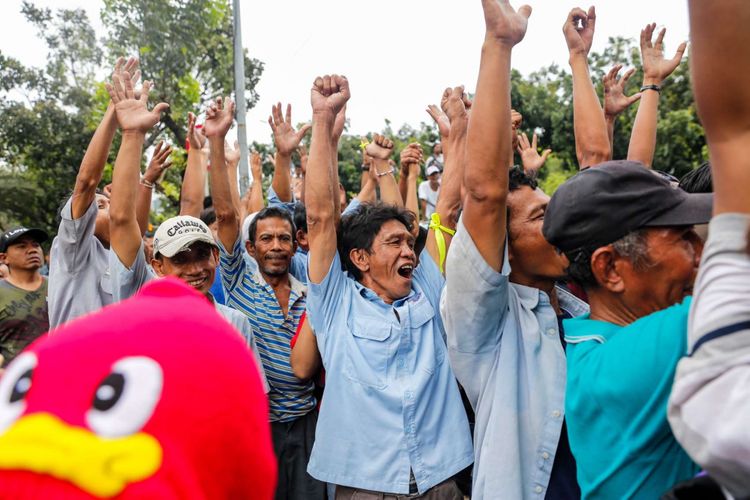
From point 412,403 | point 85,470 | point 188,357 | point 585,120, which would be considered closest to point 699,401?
point 188,357

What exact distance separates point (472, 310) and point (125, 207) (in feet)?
5.53

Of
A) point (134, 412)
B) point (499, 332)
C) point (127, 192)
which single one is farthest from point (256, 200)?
point (134, 412)

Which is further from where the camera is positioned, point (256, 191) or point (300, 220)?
point (256, 191)

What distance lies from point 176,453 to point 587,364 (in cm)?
95

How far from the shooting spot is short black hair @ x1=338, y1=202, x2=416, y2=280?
301 cm

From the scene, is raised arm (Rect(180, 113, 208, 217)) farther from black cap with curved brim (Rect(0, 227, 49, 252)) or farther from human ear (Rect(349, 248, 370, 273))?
human ear (Rect(349, 248, 370, 273))

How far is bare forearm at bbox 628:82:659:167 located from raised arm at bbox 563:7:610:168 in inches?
10.0

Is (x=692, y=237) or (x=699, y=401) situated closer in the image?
(x=699, y=401)

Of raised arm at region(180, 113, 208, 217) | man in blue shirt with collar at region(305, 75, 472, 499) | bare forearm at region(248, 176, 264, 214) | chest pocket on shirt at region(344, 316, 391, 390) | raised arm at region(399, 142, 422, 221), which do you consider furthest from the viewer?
bare forearm at region(248, 176, 264, 214)

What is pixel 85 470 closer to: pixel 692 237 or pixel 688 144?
pixel 692 237

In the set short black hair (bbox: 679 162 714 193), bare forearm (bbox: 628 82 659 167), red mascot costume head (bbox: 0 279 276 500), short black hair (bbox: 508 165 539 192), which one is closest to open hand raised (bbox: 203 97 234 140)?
short black hair (bbox: 508 165 539 192)

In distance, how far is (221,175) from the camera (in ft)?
11.6

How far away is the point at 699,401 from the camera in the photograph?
3.04 ft

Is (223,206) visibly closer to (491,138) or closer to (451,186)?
(451,186)
